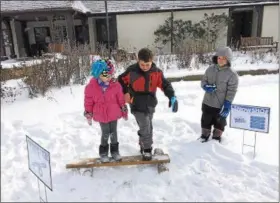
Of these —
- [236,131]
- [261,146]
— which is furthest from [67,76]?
[261,146]

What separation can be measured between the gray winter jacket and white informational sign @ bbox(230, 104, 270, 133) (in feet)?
0.57

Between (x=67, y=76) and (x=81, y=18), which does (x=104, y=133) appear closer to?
(x=67, y=76)

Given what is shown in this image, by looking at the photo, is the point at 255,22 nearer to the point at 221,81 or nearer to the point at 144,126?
the point at 221,81

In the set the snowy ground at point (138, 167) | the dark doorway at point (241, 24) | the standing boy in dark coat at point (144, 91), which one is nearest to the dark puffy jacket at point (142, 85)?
the standing boy in dark coat at point (144, 91)

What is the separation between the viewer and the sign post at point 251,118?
141 inches

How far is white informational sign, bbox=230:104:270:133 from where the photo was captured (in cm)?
359

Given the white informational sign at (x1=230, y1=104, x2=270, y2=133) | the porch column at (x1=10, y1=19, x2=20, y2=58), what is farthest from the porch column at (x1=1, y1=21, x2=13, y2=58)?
the white informational sign at (x1=230, y1=104, x2=270, y2=133)

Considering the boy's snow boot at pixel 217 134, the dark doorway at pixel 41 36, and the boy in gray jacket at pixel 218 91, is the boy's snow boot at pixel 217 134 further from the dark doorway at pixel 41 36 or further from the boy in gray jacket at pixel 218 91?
the dark doorway at pixel 41 36

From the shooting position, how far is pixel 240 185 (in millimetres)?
3119

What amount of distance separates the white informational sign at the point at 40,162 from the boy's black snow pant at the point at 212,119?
228 centimetres

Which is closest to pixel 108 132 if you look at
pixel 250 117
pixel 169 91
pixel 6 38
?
pixel 169 91

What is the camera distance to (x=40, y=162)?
96.2 inches

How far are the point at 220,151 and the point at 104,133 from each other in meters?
1.44

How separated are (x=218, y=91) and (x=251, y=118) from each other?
1.67 feet
